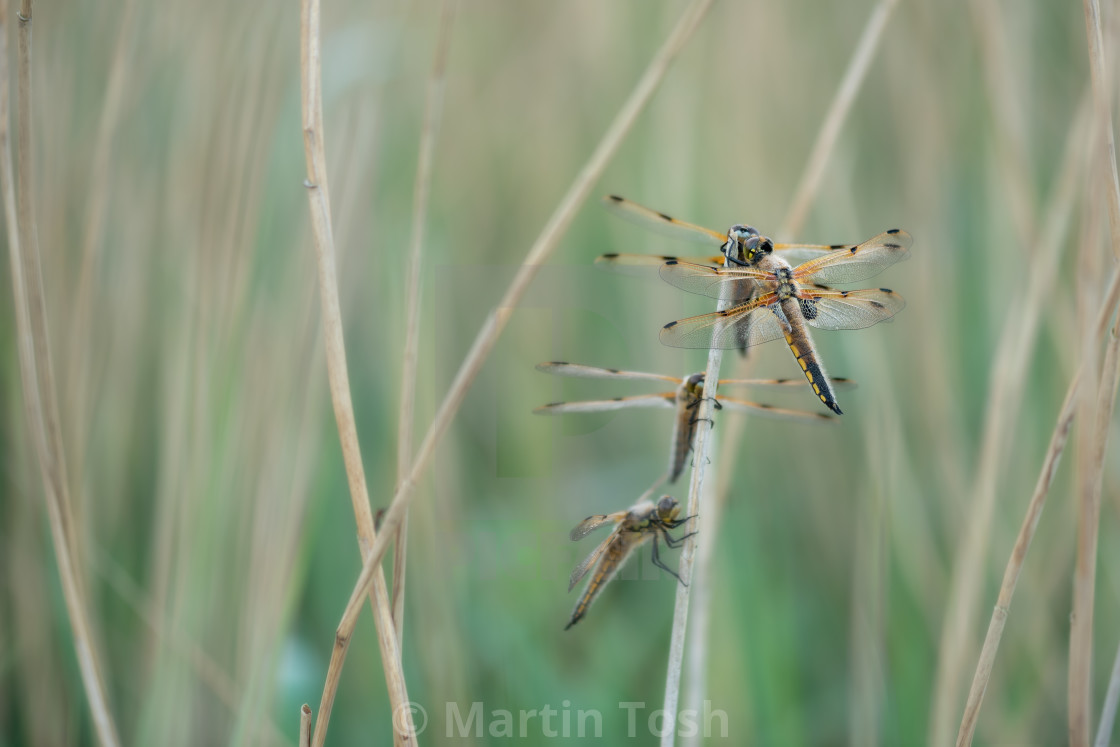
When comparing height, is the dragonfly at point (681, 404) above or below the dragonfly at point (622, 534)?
above

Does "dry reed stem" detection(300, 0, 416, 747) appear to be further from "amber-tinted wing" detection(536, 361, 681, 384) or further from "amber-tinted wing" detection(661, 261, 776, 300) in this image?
"amber-tinted wing" detection(661, 261, 776, 300)

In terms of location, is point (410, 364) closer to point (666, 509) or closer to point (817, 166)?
point (666, 509)

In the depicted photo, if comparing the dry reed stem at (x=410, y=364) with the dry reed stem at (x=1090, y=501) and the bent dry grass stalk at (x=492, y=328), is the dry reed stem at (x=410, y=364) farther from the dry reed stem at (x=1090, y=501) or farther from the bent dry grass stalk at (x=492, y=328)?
the dry reed stem at (x=1090, y=501)

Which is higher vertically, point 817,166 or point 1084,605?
point 817,166

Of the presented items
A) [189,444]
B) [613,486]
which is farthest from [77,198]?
[613,486]

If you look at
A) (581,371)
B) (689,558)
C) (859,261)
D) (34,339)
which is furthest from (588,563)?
(34,339)

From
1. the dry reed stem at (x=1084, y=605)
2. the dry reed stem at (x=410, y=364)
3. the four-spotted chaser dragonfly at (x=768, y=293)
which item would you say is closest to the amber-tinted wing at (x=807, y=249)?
the four-spotted chaser dragonfly at (x=768, y=293)
